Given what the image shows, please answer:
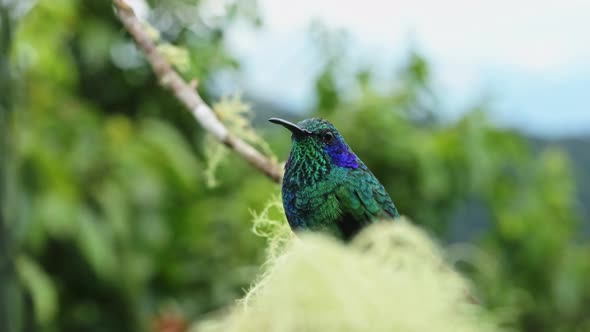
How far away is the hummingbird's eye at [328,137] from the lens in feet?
3.43

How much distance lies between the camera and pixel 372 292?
40 centimetres

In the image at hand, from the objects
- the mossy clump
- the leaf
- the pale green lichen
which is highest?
the leaf

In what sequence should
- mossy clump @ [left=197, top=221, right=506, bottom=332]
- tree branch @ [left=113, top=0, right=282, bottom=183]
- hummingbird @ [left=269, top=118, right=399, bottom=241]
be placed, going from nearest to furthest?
mossy clump @ [left=197, top=221, right=506, bottom=332], hummingbird @ [left=269, top=118, right=399, bottom=241], tree branch @ [left=113, top=0, right=282, bottom=183]

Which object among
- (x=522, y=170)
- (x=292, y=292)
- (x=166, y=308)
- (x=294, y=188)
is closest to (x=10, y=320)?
(x=294, y=188)

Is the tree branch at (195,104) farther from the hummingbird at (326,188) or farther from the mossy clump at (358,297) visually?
the mossy clump at (358,297)

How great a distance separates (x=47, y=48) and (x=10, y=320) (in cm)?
168

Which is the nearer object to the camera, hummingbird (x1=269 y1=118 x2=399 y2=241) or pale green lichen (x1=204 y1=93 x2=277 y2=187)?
hummingbird (x1=269 y1=118 x2=399 y2=241)

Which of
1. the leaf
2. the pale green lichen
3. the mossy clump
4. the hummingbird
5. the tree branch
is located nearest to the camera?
the mossy clump

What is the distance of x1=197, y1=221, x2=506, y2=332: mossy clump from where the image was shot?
0.39 metres

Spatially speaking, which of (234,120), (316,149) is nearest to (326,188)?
(316,149)

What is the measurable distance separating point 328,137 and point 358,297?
66cm

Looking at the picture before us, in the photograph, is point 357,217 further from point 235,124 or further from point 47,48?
point 47,48

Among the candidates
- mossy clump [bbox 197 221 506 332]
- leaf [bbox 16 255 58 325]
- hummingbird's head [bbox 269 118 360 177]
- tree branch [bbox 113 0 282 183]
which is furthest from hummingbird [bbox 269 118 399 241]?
leaf [bbox 16 255 58 325]

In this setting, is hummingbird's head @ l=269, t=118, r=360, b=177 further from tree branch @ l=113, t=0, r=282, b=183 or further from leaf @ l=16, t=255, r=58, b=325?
A: leaf @ l=16, t=255, r=58, b=325
